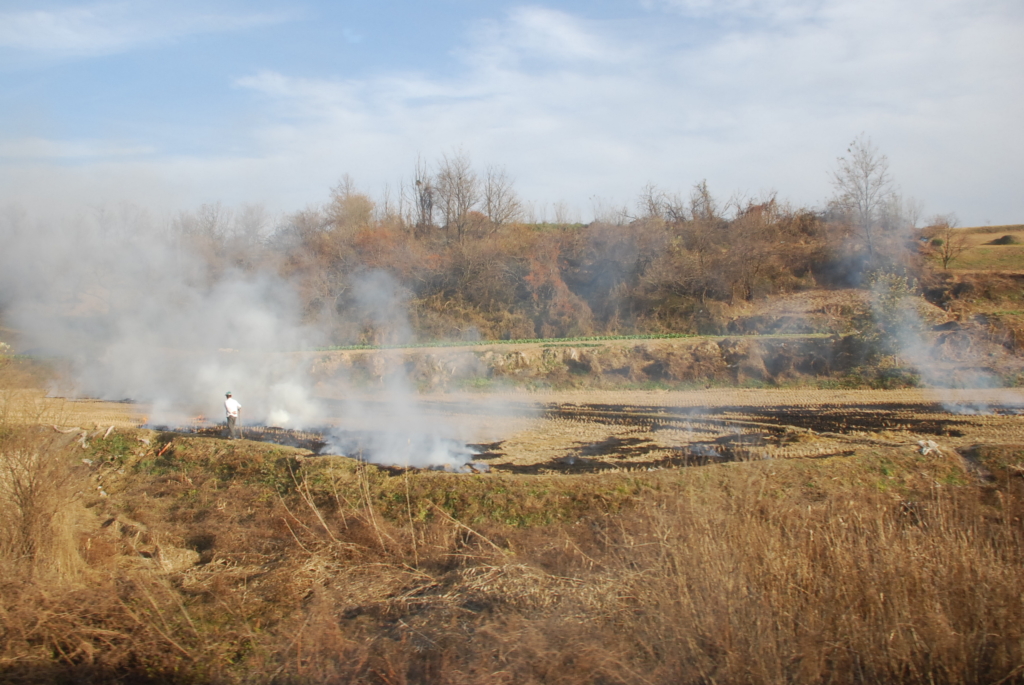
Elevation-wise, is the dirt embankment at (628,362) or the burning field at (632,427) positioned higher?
the dirt embankment at (628,362)

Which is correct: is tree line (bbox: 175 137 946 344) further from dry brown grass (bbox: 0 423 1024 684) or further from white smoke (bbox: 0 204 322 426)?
dry brown grass (bbox: 0 423 1024 684)

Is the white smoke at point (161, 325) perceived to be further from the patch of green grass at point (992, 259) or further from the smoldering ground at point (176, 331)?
the patch of green grass at point (992, 259)

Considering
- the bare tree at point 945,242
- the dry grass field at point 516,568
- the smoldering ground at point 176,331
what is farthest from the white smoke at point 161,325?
the bare tree at point 945,242

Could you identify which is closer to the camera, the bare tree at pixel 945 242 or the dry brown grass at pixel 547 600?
the dry brown grass at pixel 547 600

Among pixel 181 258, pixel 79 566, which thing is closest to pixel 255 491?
pixel 79 566

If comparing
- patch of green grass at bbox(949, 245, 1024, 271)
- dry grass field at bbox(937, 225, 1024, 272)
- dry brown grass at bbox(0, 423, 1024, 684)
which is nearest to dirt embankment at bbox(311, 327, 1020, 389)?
dry brown grass at bbox(0, 423, 1024, 684)

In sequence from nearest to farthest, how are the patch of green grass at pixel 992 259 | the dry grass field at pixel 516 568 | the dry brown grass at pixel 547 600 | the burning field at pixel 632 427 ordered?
the dry brown grass at pixel 547 600, the dry grass field at pixel 516 568, the burning field at pixel 632 427, the patch of green grass at pixel 992 259

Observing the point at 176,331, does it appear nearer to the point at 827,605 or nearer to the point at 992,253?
the point at 827,605

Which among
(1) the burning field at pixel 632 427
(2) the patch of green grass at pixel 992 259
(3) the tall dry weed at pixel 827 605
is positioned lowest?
(1) the burning field at pixel 632 427

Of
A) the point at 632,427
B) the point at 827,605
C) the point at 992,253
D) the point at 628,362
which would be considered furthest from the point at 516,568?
the point at 992,253

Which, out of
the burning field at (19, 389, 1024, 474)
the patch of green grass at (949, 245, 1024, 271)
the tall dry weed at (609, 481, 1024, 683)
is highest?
the patch of green grass at (949, 245, 1024, 271)

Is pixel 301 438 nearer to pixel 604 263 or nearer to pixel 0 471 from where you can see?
pixel 0 471

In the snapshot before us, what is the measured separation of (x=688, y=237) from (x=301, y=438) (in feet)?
96.5

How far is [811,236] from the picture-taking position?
131 ft
